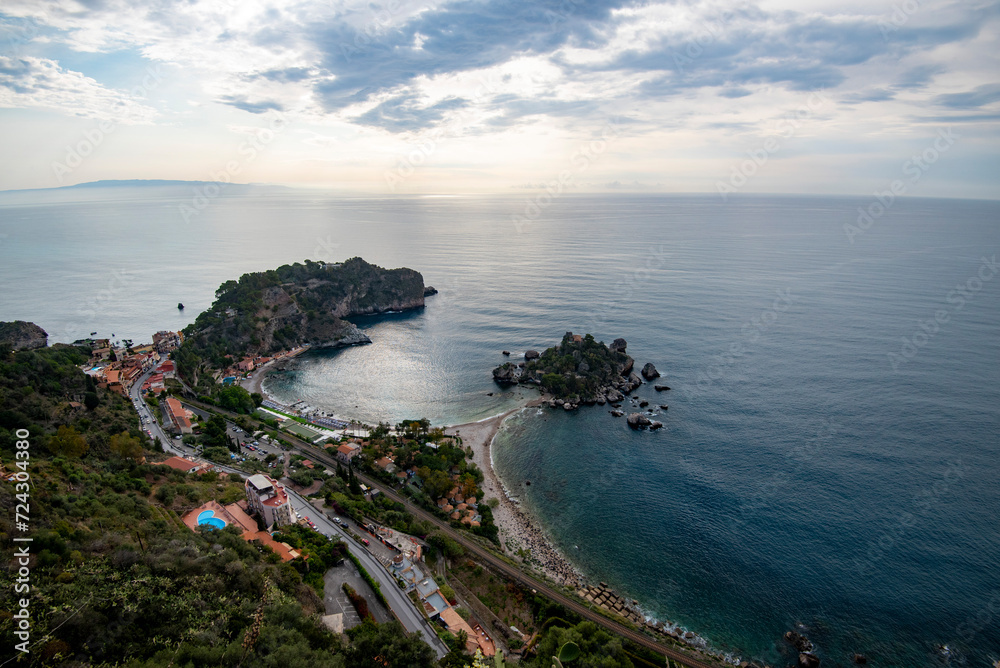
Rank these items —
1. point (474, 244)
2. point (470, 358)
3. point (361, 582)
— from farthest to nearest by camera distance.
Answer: point (474, 244)
point (470, 358)
point (361, 582)

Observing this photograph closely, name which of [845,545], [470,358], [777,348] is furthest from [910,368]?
[470,358]

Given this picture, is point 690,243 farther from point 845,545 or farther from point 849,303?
point 845,545

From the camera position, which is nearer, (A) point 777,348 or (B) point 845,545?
(B) point 845,545

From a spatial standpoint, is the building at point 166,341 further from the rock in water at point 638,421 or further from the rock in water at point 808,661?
the rock in water at point 808,661

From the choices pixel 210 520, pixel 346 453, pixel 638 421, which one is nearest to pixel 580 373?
pixel 638 421

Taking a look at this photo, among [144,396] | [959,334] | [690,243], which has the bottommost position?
[144,396]

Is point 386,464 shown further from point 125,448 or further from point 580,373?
point 580,373

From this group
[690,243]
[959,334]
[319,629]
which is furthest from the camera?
[690,243]
